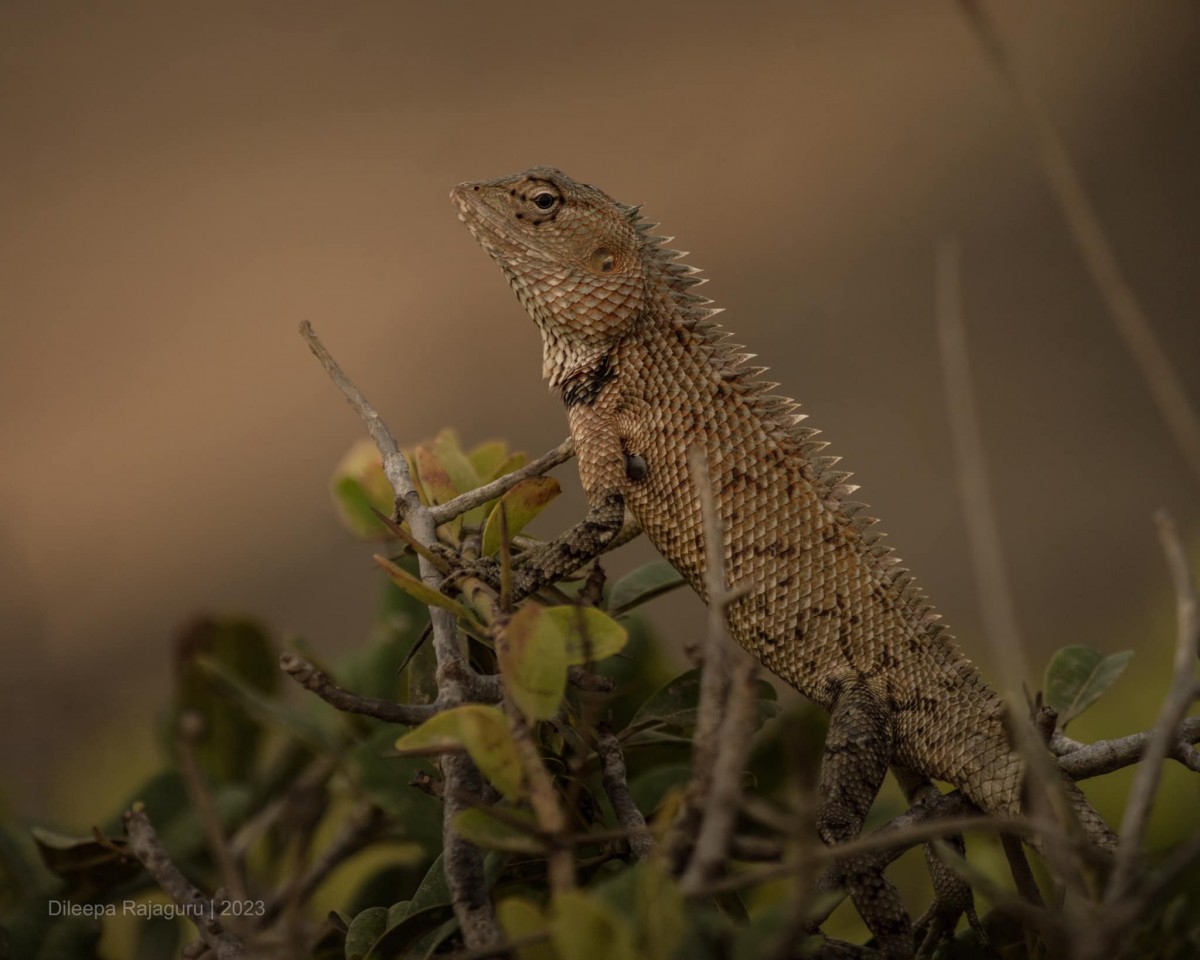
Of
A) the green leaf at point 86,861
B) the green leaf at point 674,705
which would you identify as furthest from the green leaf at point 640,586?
the green leaf at point 86,861

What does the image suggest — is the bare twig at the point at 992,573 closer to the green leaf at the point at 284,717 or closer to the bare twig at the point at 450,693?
the bare twig at the point at 450,693

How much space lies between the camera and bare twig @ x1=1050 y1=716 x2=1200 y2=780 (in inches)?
51.1

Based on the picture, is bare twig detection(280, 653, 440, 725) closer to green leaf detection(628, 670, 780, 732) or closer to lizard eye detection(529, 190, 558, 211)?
green leaf detection(628, 670, 780, 732)

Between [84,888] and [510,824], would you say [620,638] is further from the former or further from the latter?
[84,888]

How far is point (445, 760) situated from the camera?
1.25 m

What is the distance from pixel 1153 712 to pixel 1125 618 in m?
3.38

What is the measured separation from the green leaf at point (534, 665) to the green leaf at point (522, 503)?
1.27 feet

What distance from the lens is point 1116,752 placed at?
1379mm

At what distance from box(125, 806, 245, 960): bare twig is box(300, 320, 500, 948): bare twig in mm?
228

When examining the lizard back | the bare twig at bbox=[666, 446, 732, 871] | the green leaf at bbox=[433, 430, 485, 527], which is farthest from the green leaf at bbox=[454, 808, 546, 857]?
the lizard back

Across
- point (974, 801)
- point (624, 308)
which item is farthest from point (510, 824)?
point (624, 308)

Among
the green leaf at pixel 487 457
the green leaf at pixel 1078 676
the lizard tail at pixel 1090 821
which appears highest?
the green leaf at pixel 487 457

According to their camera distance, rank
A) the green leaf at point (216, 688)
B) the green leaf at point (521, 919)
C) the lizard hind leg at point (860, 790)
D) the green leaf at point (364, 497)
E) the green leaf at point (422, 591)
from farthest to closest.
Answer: the green leaf at point (216, 688) < the green leaf at point (364, 497) < the lizard hind leg at point (860, 790) < the green leaf at point (422, 591) < the green leaf at point (521, 919)

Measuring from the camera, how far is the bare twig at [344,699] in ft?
3.63
